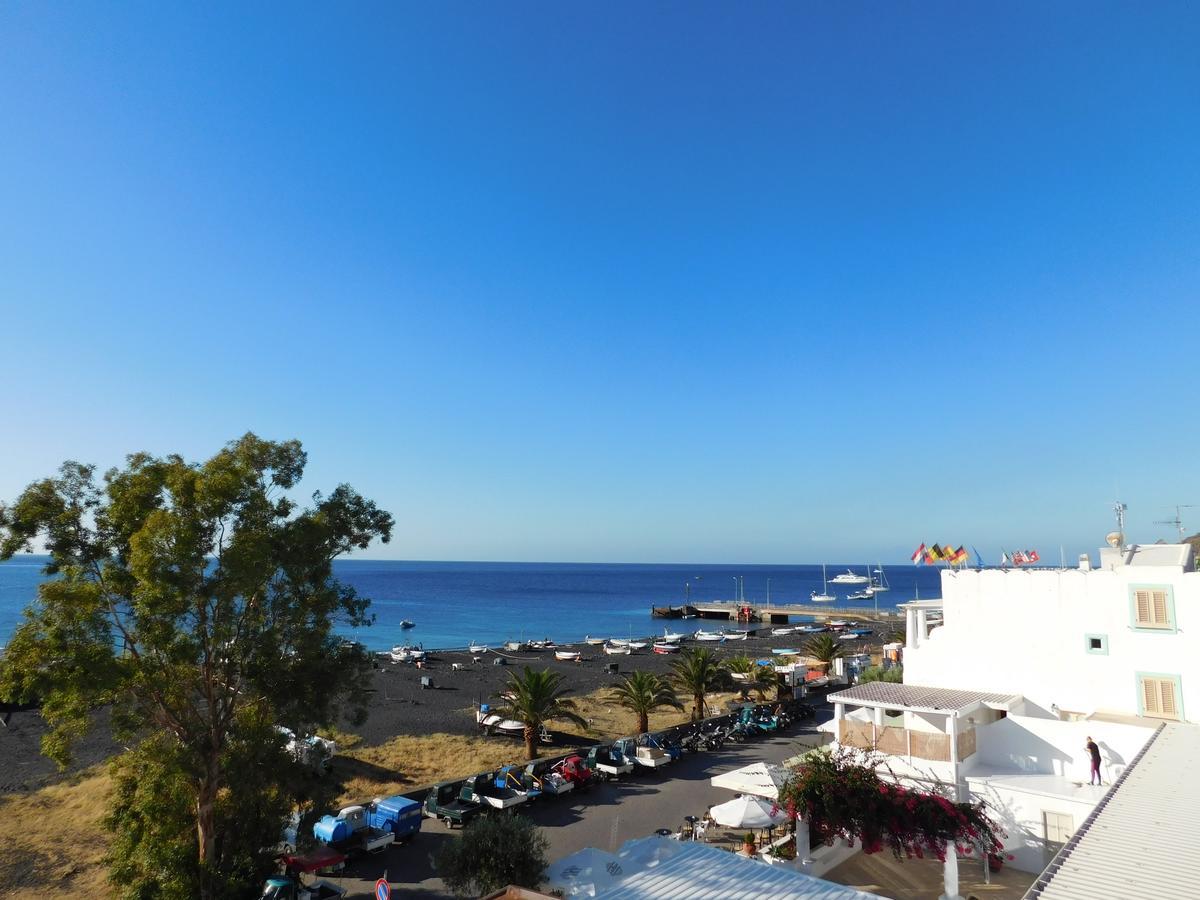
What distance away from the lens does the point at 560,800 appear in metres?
20.8

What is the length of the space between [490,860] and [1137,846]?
32.4 feet

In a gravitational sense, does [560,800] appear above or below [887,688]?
below

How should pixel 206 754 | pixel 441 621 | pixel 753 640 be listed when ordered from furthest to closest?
pixel 441 621, pixel 753 640, pixel 206 754

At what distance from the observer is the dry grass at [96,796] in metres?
15.6

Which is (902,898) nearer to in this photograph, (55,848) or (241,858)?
(241,858)

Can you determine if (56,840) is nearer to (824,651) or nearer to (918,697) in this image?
(918,697)

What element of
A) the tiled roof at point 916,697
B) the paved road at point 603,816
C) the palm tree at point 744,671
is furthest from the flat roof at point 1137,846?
the palm tree at point 744,671

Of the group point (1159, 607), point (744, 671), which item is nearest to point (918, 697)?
point (1159, 607)

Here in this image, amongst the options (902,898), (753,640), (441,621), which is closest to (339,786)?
(902,898)

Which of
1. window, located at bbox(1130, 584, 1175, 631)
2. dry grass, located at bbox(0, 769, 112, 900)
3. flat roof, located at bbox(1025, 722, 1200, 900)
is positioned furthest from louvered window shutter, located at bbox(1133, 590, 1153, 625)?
dry grass, located at bbox(0, 769, 112, 900)

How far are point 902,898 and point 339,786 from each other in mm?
11401

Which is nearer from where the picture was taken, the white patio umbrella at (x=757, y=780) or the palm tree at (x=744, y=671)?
the white patio umbrella at (x=757, y=780)

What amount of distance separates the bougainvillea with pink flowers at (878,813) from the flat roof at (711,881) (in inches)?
106

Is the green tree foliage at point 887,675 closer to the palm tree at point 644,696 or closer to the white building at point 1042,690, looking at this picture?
the white building at point 1042,690
